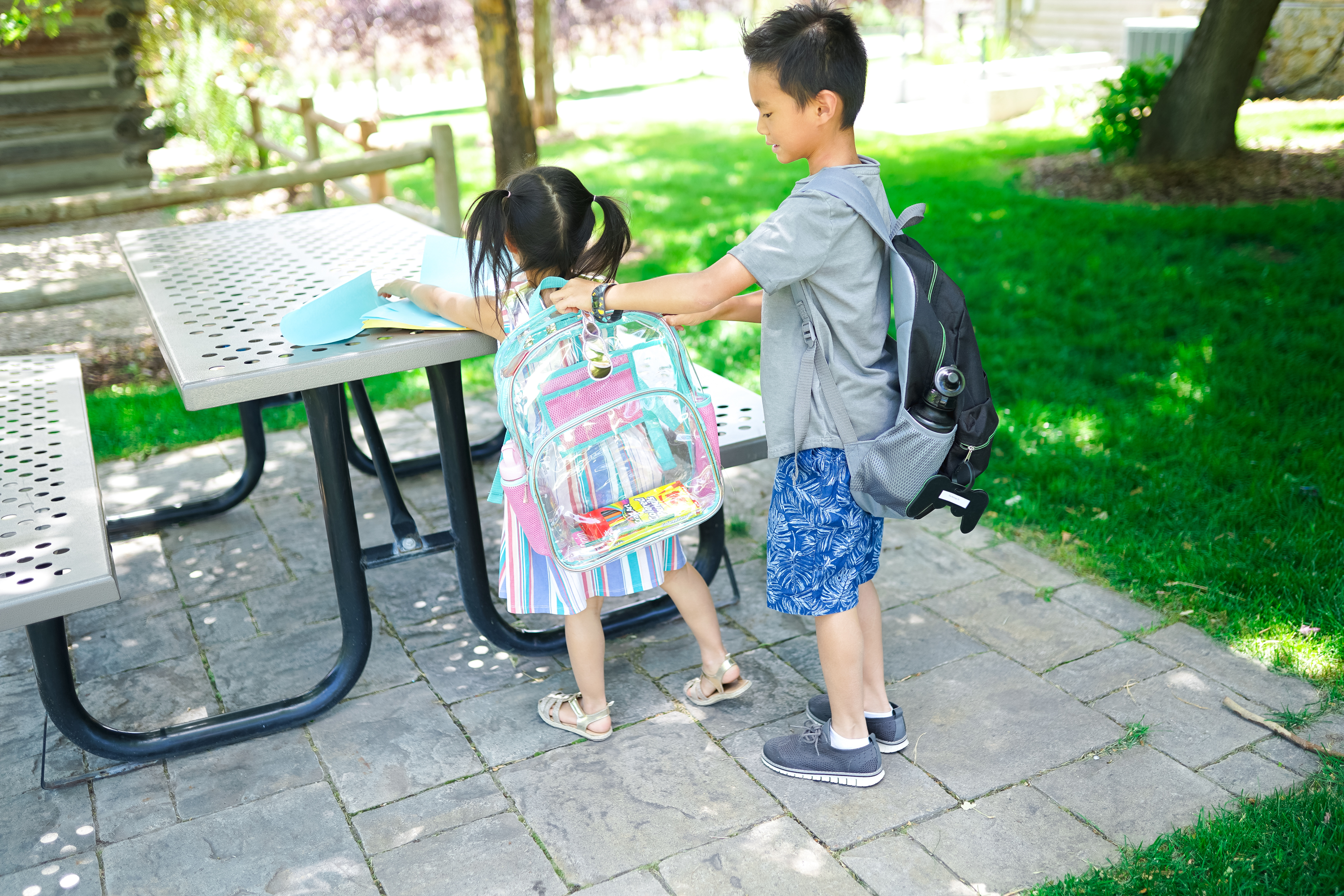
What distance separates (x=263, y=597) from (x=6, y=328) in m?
4.82

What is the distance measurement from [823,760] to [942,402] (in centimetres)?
88

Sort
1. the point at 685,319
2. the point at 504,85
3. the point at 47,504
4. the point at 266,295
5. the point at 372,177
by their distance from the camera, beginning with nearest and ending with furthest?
the point at 685,319, the point at 47,504, the point at 266,295, the point at 504,85, the point at 372,177

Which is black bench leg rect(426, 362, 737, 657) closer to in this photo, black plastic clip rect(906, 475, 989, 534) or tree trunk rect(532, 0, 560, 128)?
black plastic clip rect(906, 475, 989, 534)

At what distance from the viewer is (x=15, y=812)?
2.50 m

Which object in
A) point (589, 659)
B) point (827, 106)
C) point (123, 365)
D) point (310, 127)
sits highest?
point (310, 127)

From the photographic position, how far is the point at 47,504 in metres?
2.50

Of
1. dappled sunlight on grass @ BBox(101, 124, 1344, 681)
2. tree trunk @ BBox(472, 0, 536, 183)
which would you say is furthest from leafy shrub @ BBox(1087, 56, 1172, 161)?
tree trunk @ BBox(472, 0, 536, 183)

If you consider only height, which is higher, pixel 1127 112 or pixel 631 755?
pixel 1127 112

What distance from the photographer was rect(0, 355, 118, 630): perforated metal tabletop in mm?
2084

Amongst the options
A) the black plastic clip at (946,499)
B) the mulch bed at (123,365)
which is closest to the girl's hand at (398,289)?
the black plastic clip at (946,499)

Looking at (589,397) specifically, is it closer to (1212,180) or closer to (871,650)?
(871,650)

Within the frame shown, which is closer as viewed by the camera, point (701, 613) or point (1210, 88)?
point (701, 613)

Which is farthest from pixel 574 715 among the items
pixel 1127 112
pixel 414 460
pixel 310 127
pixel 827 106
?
pixel 310 127

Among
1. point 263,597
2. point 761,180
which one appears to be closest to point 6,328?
point 263,597
